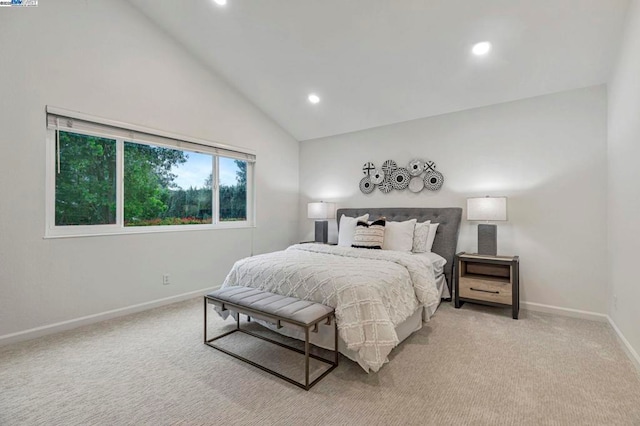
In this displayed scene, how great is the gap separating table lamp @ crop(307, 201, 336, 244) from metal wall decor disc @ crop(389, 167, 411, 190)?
1037 mm

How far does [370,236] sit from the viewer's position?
367 centimetres

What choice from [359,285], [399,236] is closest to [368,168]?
[399,236]

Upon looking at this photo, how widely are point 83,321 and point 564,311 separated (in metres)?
4.92

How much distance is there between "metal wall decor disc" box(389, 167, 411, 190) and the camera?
430 cm


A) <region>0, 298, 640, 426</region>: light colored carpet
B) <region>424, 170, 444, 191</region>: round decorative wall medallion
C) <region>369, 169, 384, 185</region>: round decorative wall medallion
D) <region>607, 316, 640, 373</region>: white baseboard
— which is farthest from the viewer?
<region>369, 169, 384, 185</region>: round decorative wall medallion

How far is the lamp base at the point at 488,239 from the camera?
11.3ft

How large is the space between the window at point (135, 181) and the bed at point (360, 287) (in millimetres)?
1493

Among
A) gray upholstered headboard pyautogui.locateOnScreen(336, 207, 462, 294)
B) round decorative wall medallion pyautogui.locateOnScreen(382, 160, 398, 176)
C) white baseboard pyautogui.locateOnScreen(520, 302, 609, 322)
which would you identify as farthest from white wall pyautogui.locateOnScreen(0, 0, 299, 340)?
white baseboard pyautogui.locateOnScreen(520, 302, 609, 322)

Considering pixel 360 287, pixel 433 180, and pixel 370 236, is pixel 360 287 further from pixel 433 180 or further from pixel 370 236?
pixel 433 180

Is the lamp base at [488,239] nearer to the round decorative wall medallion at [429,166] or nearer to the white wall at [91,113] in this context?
the round decorative wall medallion at [429,166]

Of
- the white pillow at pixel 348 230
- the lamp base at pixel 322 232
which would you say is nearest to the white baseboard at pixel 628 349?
the white pillow at pixel 348 230

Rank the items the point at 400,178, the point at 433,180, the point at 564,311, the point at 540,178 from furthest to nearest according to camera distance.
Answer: the point at 400,178 → the point at 433,180 → the point at 540,178 → the point at 564,311

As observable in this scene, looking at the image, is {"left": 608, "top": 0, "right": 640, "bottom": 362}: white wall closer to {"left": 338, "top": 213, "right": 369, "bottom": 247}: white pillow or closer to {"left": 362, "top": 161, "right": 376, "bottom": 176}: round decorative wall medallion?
{"left": 338, "top": 213, "right": 369, "bottom": 247}: white pillow

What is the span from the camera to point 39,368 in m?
2.18
